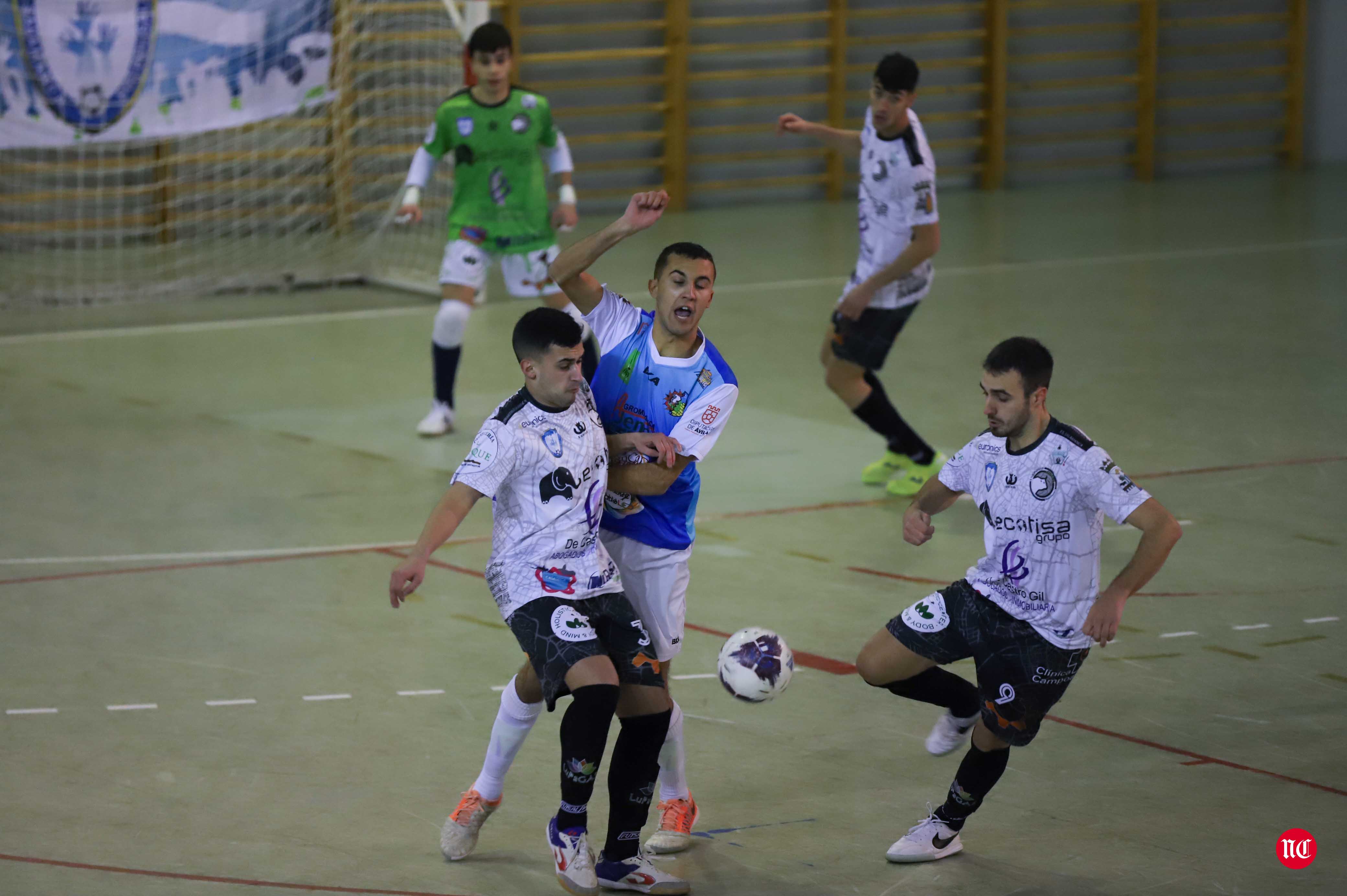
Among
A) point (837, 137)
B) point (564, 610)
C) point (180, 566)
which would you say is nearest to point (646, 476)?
point (564, 610)

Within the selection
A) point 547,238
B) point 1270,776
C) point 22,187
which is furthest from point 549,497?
point 22,187

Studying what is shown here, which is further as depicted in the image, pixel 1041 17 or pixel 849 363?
pixel 1041 17

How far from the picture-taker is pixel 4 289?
1322 cm

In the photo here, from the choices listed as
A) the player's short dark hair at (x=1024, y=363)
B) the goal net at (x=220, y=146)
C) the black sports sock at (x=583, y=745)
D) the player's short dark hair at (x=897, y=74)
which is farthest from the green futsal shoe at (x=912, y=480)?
the goal net at (x=220, y=146)

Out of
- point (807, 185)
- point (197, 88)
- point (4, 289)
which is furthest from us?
point (807, 185)

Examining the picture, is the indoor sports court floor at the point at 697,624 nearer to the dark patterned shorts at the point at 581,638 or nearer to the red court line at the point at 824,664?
the red court line at the point at 824,664

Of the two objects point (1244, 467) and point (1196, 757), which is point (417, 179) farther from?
point (1196, 757)

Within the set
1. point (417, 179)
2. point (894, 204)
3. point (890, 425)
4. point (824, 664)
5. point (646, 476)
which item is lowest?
point (824, 664)

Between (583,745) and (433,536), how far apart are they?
58 cm

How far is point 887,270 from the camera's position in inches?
293

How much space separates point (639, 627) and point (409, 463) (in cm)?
432

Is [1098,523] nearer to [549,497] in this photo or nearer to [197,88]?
[549,497]

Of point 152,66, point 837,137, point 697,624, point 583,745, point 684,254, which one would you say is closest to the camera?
point 583,745

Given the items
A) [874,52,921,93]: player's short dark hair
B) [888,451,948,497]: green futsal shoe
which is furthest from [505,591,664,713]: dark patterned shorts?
[874,52,921,93]: player's short dark hair
